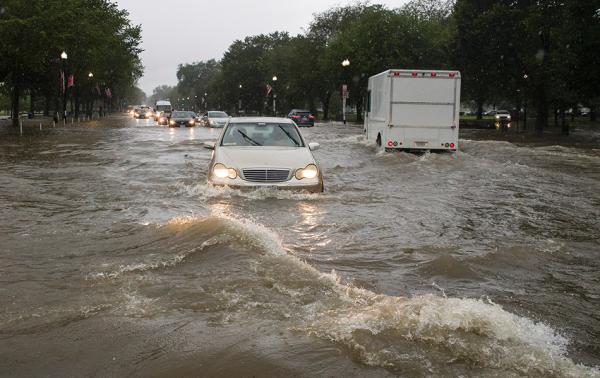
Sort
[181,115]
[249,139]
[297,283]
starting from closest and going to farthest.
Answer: [297,283] → [249,139] → [181,115]

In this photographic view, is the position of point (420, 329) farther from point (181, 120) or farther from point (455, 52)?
point (181, 120)

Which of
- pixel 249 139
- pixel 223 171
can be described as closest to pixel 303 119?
pixel 249 139

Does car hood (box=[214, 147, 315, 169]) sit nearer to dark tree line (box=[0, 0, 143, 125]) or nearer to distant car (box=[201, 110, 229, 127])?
dark tree line (box=[0, 0, 143, 125])

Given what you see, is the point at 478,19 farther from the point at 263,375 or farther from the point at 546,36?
the point at 263,375

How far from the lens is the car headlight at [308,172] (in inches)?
401

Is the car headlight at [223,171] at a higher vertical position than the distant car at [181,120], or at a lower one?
lower

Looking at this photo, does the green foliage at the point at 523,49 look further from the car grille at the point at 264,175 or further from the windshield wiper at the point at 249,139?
the car grille at the point at 264,175

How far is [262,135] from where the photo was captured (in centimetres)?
1145

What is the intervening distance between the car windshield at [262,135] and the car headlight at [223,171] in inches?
39.9

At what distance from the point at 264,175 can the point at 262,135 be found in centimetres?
158

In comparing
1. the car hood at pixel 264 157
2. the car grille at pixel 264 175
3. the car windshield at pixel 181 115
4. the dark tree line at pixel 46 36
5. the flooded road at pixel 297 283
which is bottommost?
the flooded road at pixel 297 283

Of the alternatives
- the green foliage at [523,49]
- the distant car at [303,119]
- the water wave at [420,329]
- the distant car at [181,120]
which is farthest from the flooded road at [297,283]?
the distant car at [303,119]

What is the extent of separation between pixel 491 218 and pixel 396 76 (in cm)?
1045

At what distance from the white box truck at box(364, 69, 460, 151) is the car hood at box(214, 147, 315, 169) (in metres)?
9.15
